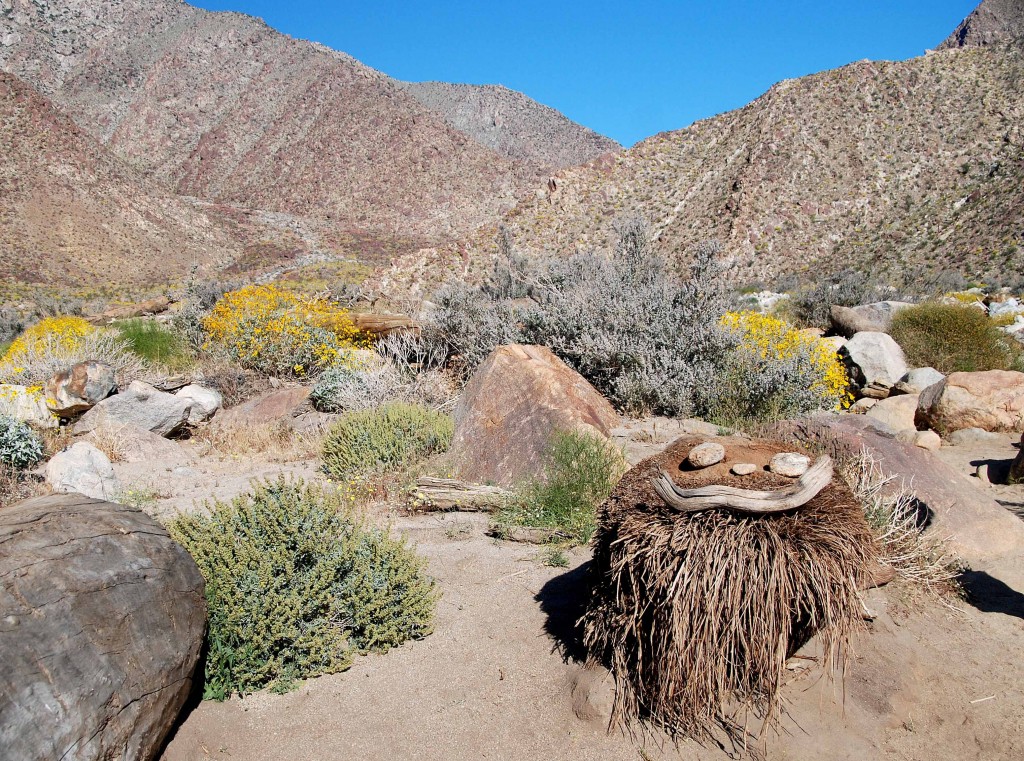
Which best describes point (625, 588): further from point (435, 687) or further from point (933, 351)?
point (933, 351)

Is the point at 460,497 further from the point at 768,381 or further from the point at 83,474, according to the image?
the point at 768,381

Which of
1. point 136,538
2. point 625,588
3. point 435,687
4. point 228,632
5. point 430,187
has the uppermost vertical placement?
point 430,187

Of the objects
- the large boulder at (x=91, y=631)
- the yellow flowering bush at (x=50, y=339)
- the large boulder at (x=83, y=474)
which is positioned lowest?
the large boulder at (x=83, y=474)

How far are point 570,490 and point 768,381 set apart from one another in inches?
142

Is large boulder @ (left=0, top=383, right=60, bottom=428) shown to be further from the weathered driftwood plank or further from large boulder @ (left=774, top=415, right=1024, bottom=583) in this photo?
large boulder @ (left=774, top=415, right=1024, bottom=583)

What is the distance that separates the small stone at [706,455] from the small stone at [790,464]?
0.23m

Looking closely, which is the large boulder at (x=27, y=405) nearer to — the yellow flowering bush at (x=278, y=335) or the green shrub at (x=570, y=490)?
the yellow flowering bush at (x=278, y=335)

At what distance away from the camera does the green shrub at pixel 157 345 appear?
37.0ft

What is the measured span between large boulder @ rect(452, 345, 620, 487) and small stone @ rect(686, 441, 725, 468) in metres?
2.70

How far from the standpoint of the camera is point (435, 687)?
11.8 feet

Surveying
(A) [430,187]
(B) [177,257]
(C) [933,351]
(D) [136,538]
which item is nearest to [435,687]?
(D) [136,538]

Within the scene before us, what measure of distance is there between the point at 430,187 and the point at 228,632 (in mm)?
71406

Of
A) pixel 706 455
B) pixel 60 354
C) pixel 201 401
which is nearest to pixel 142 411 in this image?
pixel 201 401

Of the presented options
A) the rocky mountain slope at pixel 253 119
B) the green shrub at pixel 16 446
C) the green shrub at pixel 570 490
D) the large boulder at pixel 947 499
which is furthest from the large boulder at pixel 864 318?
the rocky mountain slope at pixel 253 119
